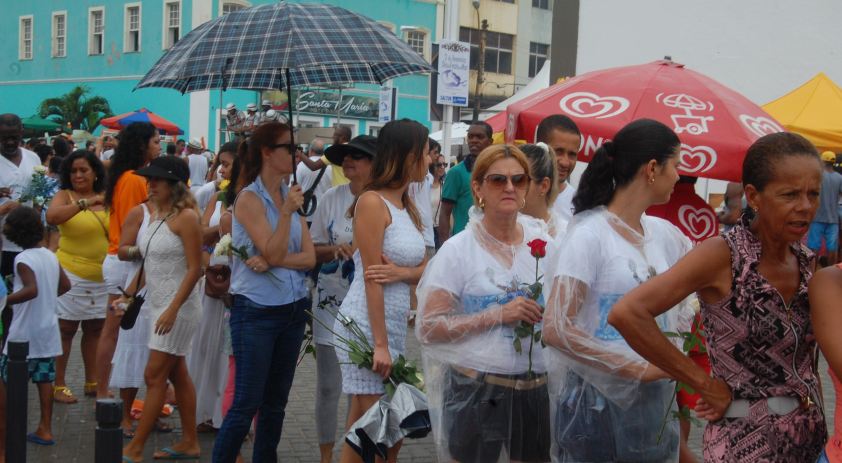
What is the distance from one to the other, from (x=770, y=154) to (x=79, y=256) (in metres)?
6.12

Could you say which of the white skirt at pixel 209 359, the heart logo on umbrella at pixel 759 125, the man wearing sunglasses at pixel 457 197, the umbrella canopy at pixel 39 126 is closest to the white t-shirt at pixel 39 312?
the white skirt at pixel 209 359

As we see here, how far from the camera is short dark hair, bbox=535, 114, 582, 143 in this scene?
561cm

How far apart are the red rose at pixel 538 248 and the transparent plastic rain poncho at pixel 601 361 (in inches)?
9.0

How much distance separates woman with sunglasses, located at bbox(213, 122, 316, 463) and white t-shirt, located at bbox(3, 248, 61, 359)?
186 centimetres

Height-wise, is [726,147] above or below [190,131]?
above

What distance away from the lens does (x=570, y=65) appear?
19797 mm

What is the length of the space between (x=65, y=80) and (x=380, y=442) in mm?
44037

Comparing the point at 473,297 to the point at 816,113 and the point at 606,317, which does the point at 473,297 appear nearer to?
the point at 606,317

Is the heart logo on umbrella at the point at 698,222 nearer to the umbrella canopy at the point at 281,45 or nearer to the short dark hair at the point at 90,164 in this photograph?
the umbrella canopy at the point at 281,45

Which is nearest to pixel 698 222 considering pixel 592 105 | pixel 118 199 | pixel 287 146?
pixel 592 105

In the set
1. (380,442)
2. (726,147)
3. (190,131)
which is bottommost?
(190,131)

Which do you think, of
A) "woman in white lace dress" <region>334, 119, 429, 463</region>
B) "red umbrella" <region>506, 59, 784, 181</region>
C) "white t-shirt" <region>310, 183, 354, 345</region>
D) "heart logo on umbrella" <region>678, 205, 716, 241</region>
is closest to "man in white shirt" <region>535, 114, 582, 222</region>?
"red umbrella" <region>506, 59, 784, 181</region>

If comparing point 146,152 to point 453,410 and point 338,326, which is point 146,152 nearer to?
point 338,326

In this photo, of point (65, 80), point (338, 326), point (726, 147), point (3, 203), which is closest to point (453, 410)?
point (338, 326)
